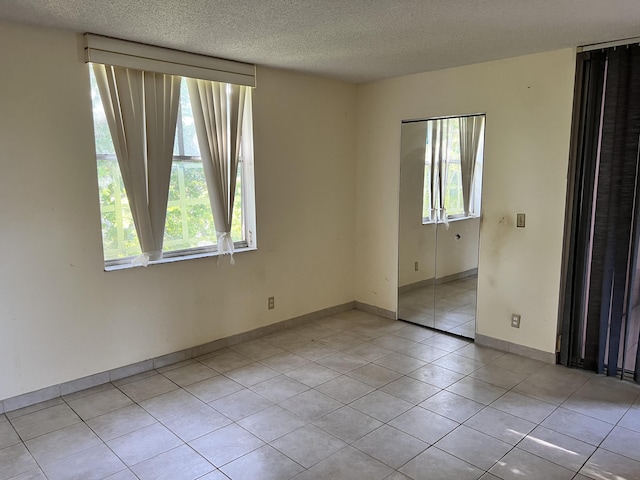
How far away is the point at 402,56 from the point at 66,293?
2976 mm

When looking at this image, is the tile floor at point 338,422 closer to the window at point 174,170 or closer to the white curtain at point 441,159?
the window at point 174,170

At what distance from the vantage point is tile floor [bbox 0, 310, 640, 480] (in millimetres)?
2285

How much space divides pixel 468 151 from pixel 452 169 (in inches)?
8.4

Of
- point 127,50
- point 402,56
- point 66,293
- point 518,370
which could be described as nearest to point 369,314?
point 518,370

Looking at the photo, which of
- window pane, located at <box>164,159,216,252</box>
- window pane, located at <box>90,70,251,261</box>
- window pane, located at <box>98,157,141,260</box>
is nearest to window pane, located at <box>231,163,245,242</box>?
window pane, located at <box>90,70,251,261</box>

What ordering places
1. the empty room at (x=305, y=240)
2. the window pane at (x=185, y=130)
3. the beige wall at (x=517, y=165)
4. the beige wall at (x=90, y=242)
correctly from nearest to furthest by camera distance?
1. the empty room at (x=305, y=240)
2. the beige wall at (x=90, y=242)
3. the beige wall at (x=517, y=165)
4. the window pane at (x=185, y=130)

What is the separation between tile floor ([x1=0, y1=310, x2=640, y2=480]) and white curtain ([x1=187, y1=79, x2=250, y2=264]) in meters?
1.19

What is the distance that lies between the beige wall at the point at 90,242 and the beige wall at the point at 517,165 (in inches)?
43.7

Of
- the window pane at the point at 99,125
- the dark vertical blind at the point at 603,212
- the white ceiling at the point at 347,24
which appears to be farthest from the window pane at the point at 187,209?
the dark vertical blind at the point at 603,212

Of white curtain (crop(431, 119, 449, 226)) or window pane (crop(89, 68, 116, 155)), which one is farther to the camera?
white curtain (crop(431, 119, 449, 226))

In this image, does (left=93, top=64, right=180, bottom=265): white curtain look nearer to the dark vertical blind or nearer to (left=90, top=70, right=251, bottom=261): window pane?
(left=90, top=70, right=251, bottom=261): window pane

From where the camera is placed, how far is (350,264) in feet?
16.1

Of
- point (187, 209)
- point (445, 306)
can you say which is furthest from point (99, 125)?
point (445, 306)

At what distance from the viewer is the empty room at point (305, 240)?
8.13 feet
